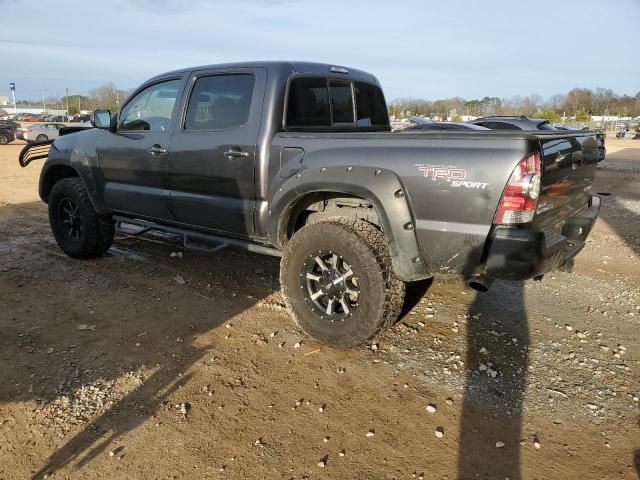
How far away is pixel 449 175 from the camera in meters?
2.94

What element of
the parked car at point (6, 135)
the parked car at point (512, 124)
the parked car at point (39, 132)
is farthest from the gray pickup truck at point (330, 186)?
the parked car at point (6, 135)

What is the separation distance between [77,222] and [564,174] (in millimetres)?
4852

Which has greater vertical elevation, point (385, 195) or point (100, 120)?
point (100, 120)

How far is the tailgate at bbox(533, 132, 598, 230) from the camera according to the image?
9.55ft

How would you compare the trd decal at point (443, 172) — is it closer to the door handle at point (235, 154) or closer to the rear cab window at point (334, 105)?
the rear cab window at point (334, 105)

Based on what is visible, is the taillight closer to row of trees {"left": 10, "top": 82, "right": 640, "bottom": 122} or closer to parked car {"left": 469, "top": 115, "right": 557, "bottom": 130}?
parked car {"left": 469, "top": 115, "right": 557, "bottom": 130}

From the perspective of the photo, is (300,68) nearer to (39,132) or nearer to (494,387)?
(494,387)

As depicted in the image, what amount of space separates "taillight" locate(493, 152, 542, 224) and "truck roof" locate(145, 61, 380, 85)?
1.99 metres

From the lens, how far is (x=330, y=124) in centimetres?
437

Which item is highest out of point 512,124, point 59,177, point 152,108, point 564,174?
point 152,108

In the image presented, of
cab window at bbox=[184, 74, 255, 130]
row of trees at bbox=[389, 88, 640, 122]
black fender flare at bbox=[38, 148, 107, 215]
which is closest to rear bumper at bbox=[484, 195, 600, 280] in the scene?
cab window at bbox=[184, 74, 255, 130]

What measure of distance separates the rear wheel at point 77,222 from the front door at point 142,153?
33 cm

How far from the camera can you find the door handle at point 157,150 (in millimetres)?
4480

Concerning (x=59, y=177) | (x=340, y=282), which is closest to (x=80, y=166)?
(x=59, y=177)
